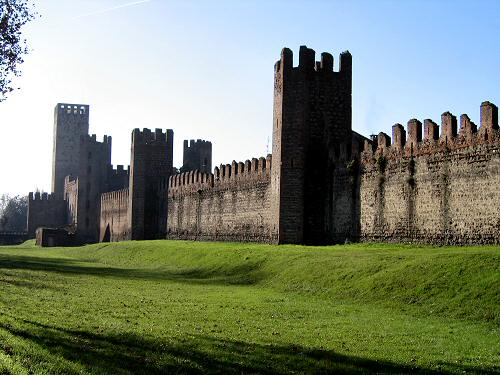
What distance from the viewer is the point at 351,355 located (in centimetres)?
1124

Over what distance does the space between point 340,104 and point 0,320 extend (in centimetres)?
2355

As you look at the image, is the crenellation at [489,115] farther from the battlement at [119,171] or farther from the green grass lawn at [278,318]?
the battlement at [119,171]

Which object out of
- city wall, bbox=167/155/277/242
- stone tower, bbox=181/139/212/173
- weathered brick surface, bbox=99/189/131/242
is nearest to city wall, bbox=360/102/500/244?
city wall, bbox=167/155/277/242

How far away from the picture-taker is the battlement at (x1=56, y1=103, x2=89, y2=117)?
11119 centimetres

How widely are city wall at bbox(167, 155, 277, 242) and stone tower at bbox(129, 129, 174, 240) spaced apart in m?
3.92

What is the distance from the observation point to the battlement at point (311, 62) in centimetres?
3328

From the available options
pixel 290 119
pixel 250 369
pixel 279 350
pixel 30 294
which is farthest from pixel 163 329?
pixel 290 119

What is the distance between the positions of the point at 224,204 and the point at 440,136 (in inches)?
825

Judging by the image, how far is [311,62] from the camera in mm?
33594

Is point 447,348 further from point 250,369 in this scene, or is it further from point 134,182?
point 134,182

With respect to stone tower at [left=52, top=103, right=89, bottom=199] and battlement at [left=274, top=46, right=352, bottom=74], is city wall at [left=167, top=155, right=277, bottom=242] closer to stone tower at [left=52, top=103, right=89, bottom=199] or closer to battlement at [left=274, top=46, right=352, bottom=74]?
battlement at [left=274, top=46, right=352, bottom=74]

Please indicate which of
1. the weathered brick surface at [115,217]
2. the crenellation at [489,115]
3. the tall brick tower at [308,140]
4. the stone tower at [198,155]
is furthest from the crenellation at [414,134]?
the stone tower at [198,155]

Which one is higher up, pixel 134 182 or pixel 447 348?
pixel 134 182

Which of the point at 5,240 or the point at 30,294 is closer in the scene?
the point at 30,294
